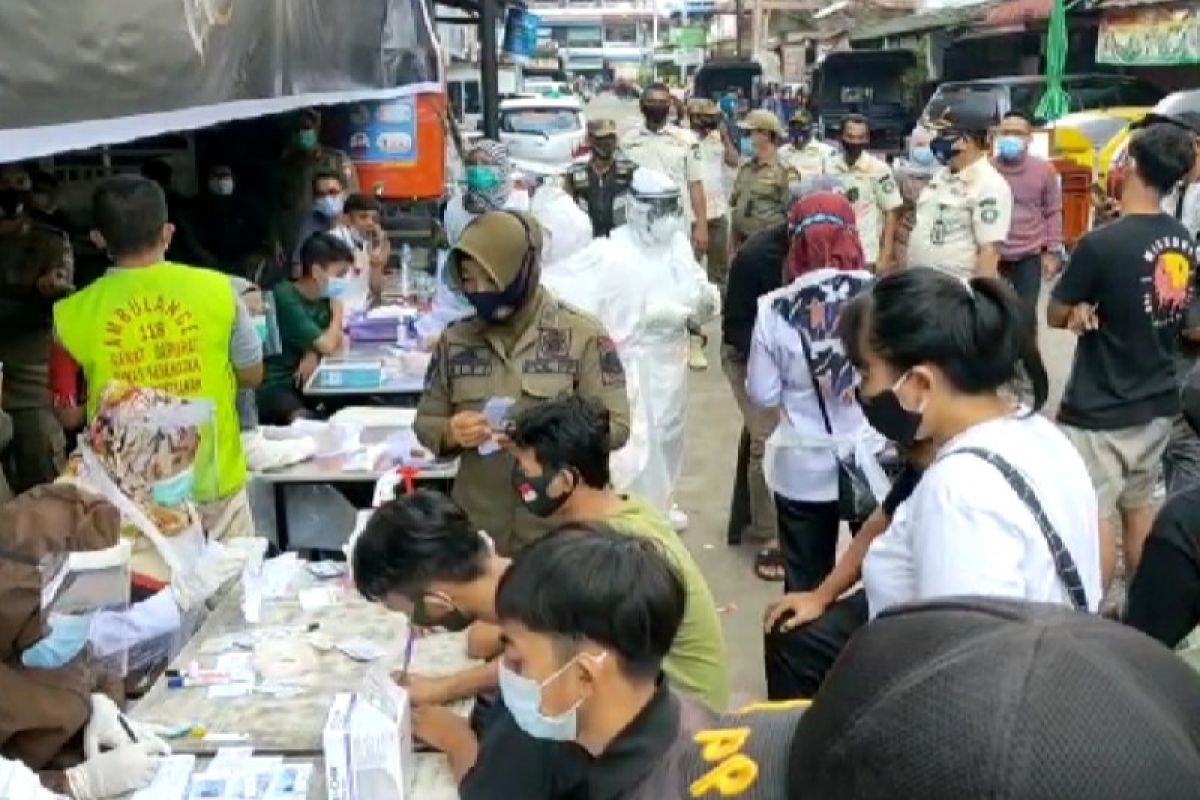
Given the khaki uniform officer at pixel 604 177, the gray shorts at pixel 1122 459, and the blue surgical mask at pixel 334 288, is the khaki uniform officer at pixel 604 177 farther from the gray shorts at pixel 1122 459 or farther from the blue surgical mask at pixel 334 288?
the gray shorts at pixel 1122 459

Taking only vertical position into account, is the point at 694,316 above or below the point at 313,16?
below

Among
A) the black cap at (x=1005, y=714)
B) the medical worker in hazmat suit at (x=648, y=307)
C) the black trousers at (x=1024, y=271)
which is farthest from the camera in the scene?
the black trousers at (x=1024, y=271)

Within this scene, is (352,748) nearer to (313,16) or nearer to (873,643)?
(873,643)

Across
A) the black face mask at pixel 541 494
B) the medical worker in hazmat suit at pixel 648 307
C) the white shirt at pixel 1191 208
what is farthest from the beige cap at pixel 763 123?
the black face mask at pixel 541 494

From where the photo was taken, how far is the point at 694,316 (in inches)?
223

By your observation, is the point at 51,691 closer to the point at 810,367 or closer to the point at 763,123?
the point at 810,367

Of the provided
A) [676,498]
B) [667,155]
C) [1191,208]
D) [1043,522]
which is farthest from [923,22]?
[1043,522]

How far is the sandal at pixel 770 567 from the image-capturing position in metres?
5.31

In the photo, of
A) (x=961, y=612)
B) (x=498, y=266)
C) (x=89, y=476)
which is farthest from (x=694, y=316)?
(x=961, y=612)

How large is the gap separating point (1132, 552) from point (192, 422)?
286 cm

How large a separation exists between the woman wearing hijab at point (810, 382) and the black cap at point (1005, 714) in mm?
3171

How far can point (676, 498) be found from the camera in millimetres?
6398

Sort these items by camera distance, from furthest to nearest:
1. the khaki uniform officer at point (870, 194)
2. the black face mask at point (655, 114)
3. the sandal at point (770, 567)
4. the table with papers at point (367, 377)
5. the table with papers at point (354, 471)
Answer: the black face mask at point (655, 114), the khaki uniform officer at point (870, 194), the table with papers at point (367, 377), the sandal at point (770, 567), the table with papers at point (354, 471)

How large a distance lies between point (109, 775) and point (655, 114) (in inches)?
301
